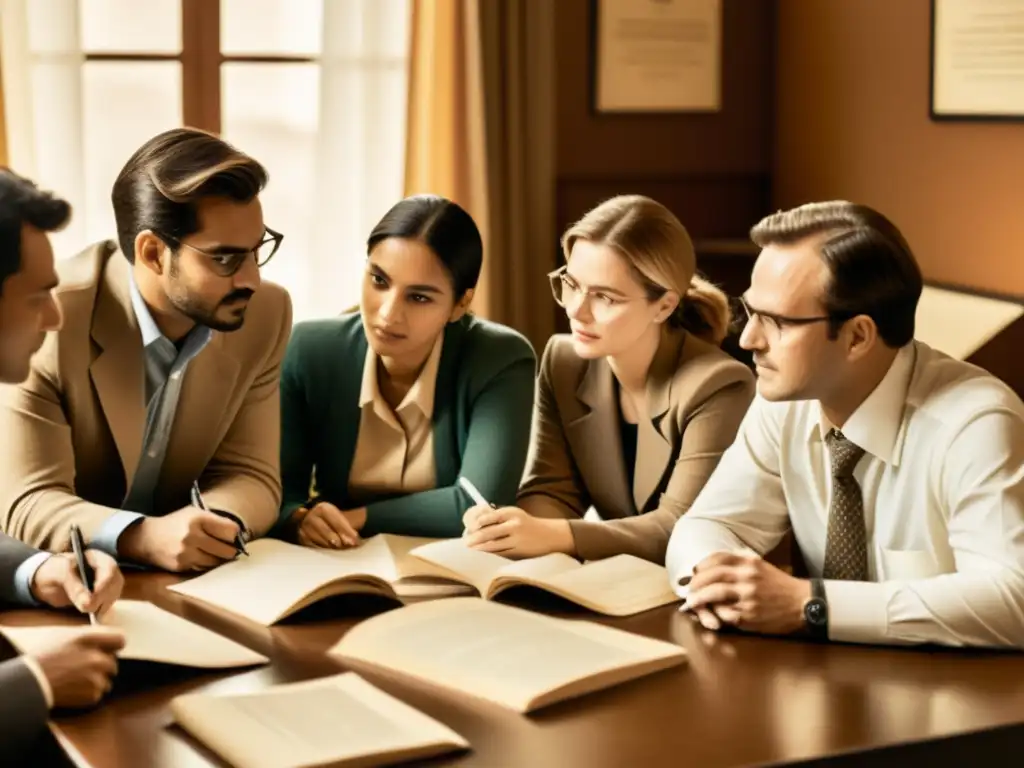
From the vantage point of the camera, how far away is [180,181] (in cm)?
234

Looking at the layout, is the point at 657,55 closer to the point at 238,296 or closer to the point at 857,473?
the point at 238,296

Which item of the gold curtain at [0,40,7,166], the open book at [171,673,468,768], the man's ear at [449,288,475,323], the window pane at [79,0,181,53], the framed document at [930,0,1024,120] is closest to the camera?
the open book at [171,673,468,768]

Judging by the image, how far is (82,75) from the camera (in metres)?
4.05

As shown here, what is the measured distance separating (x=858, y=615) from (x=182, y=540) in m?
0.99

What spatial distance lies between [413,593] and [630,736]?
59 cm

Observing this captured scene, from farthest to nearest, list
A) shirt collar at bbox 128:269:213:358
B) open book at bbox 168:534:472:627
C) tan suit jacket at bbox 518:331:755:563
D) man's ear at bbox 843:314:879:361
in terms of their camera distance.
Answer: tan suit jacket at bbox 518:331:755:563
shirt collar at bbox 128:269:213:358
man's ear at bbox 843:314:879:361
open book at bbox 168:534:472:627

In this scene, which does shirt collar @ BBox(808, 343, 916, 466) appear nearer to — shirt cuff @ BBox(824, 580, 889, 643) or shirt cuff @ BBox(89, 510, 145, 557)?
shirt cuff @ BBox(824, 580, 889, 643)

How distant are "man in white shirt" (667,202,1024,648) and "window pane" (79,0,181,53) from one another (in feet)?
8.63

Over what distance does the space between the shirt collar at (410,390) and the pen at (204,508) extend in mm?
368

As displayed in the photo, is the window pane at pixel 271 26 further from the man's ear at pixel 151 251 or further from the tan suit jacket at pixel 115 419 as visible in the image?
the man's ear at pixel 151 251

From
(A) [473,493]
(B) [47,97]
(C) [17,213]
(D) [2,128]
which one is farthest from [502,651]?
(B) [47,97]

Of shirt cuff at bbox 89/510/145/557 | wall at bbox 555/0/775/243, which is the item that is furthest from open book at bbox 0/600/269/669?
wall at bbox 555/0/775/243

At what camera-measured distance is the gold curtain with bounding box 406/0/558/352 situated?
4.43m

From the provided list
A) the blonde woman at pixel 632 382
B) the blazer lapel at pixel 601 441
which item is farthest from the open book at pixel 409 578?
the blazer lapel at pixel 601 441
